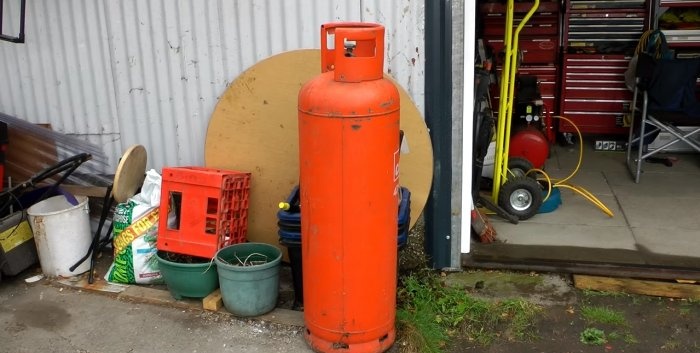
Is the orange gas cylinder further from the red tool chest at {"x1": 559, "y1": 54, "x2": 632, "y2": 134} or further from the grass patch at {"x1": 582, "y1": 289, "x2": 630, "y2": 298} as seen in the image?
the red tool chest at {"x1": 559, "y1": 54, "x2": 632, "y2": 134}

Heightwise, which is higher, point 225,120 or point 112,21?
point 112,21

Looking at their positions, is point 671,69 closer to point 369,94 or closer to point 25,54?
point 369,94

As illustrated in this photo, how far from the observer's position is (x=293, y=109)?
13.8 ft

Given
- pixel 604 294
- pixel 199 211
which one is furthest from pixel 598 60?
pixel 199 211

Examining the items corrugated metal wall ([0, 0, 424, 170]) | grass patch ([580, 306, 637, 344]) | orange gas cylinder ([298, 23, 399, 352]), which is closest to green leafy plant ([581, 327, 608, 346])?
grass patch ([580, 306, 637, 344])

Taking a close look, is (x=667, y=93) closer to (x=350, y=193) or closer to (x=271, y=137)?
(x=271, y=137)

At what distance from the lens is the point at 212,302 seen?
12.9 feet

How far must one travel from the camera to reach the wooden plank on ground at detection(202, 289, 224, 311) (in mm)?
3943

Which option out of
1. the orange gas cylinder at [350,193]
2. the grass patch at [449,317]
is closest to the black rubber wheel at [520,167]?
the grass patch at [449,317]

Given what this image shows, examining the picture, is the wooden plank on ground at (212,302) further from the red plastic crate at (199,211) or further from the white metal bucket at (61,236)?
the white metal bucket at (61,236)

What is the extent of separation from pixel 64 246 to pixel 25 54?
135 centimetres

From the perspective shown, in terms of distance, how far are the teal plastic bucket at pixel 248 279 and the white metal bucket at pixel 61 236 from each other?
1.13 m

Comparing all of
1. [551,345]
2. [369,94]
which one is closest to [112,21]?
[369,94]

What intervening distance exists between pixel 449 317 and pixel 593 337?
29.5 inches
